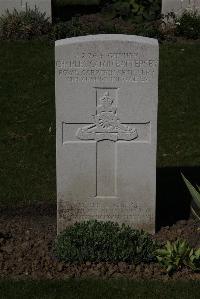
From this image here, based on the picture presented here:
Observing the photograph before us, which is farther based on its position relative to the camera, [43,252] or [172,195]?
[172,195]

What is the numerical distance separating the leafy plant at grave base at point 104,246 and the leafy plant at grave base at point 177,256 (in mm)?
137

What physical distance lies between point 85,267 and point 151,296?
72 cm

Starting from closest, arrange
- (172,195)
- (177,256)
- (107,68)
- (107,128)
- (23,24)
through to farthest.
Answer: (177,256) < (107,68) < (107,128) < (172,195) < (23,24)

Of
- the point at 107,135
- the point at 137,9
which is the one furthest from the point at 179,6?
the point at 107,135

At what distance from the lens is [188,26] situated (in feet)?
47.4

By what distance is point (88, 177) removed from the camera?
25.2 feet

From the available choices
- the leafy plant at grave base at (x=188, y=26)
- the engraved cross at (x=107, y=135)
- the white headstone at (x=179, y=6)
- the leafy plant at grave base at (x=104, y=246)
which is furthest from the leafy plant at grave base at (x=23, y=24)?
the leafy plant at grave base at (x=104, y=246)

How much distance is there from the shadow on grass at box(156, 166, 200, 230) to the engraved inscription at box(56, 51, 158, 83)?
1643mm

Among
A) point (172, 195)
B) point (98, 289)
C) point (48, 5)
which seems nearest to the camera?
point (98, 289)

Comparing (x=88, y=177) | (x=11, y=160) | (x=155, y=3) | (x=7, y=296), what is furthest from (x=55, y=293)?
(x=155, y=3)

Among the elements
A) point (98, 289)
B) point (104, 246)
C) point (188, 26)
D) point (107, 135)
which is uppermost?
point (188, 26)

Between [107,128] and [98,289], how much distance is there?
1.52 m

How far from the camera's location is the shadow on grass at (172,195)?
8.40 metres

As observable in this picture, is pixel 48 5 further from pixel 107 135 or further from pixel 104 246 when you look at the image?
pixel 104 246
